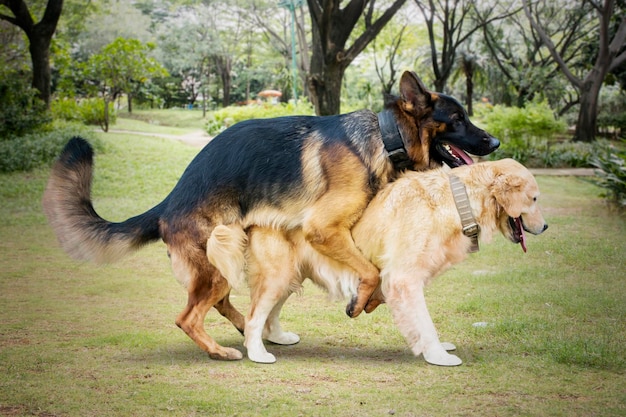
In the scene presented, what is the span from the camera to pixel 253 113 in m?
28.6

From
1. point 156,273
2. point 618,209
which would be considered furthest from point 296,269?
point 618,209

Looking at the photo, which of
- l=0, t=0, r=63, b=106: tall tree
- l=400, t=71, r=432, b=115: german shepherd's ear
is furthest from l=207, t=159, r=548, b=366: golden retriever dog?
l=0, t=0, r=63, b=106: tall tree

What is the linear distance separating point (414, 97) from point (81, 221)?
280 centimetres

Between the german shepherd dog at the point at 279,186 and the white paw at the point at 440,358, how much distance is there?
617mm

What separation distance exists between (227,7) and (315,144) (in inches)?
1749

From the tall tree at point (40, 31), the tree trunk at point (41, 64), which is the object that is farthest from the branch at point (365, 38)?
the tree trunk at point (41, 64)

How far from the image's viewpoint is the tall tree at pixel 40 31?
2265 centimetres

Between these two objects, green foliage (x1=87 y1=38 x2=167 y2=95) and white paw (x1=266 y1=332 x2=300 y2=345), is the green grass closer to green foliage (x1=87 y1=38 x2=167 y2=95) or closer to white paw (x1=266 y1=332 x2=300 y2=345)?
green foliage (x1=87 y1=38 x2=167 y2=95)

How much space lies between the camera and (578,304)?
7379 mm

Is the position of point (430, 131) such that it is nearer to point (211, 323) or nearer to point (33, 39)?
point (211, 323)

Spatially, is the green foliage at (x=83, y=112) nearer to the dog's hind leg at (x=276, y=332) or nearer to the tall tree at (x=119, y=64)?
the tall tree at (x=119, y=64)

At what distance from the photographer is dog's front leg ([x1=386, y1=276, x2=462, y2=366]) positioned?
17.4ft

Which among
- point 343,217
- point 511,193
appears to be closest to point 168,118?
point 343,217

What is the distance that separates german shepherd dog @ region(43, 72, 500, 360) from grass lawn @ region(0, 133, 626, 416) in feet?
1.93
